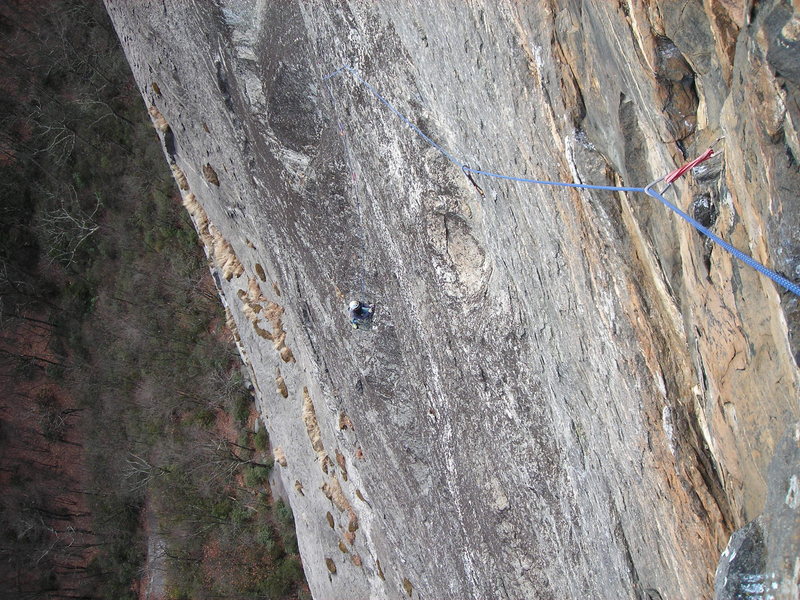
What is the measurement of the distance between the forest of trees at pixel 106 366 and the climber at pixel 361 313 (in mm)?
A: 7454

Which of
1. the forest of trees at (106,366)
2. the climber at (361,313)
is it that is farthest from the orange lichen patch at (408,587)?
the forest of trees at (106,366)

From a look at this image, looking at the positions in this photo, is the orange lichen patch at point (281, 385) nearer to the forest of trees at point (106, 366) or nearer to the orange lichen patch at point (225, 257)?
the orange lichen patch at point (225, 257)

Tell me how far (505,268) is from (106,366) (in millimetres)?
13088

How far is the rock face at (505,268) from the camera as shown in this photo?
11.2 ft

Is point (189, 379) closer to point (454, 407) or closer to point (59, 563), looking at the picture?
point (59, 563)

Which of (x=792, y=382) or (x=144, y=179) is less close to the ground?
(x=144, y=179)

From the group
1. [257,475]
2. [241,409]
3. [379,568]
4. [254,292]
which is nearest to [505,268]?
[379,568]

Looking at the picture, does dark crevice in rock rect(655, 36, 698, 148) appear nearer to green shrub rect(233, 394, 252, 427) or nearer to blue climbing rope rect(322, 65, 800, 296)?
blue climbing rope rect(322, 65, 800, 296)

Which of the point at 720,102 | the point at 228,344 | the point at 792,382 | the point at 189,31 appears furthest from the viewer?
the point at 228,344

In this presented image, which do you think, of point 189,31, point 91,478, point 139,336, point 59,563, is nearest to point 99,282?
point 139,336

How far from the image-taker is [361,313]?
8.00m

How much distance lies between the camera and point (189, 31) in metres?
8.37

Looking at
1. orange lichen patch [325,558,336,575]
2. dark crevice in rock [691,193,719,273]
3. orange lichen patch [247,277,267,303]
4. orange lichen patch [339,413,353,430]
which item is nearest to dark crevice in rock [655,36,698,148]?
dark crevice in rock [691,193,719,273]

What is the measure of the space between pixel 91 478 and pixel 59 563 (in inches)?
86.7
